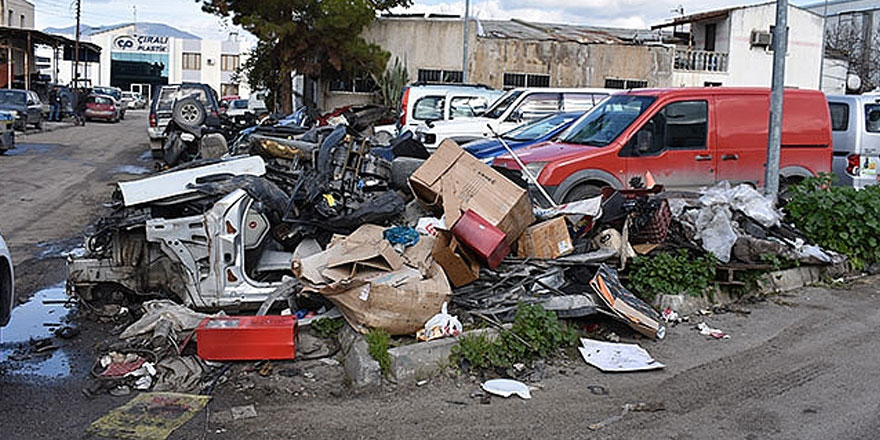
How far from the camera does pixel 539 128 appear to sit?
42.2 ft

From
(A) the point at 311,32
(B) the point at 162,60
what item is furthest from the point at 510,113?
(B) the point at 162,60

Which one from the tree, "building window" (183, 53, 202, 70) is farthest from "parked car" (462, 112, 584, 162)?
"building window" (183, 53, 202, 70)

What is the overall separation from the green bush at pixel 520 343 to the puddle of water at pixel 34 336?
2947mm

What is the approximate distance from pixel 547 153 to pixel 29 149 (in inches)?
761

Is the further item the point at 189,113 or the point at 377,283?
the point at 189,113

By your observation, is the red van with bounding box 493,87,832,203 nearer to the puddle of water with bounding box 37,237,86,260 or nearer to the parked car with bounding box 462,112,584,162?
the parked car with bounding box 462,112,584,162

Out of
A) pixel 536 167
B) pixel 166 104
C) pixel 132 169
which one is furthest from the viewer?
pixel 166 104

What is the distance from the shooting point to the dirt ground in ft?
17.2

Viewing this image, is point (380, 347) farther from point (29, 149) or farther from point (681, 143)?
point (29, 149)

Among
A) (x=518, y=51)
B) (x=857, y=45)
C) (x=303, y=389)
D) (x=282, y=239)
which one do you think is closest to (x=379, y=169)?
(x=282, y=239)

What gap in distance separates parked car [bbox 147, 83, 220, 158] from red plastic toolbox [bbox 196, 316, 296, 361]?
1459 centimetres

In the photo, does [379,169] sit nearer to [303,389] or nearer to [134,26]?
[303,389]

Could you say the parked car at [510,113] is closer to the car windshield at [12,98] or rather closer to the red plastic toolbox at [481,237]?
the red plastic toolbox at [481,237]

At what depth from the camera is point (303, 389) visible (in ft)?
19.5
